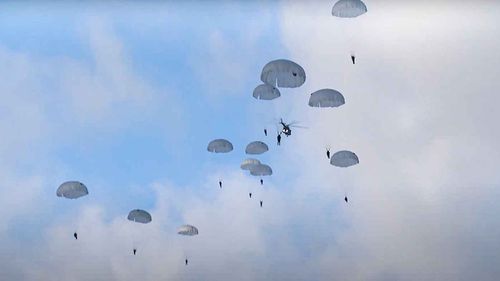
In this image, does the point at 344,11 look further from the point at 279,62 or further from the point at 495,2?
the point at 495,2

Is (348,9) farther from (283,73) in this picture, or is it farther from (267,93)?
(267,93)

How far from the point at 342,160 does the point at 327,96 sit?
17.2 feet

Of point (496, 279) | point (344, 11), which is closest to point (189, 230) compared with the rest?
point (344, 11)

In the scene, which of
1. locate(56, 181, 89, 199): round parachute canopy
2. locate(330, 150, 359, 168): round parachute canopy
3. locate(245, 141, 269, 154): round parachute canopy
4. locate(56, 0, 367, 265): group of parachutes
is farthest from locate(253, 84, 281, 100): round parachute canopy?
locate(56, 181, 89, 199): round parachute canopy

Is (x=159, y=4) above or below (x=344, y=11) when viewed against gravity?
below

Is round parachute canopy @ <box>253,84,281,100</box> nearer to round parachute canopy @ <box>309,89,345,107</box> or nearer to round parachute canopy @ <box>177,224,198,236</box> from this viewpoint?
round parachute canopy @ <box>309,89,345,107</box>

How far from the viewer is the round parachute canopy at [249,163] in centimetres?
3703

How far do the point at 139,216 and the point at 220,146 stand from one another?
7.86 m

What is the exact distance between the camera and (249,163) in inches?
1473

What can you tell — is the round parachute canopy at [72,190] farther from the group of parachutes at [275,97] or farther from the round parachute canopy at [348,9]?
the round parachute canopy at [348,9]

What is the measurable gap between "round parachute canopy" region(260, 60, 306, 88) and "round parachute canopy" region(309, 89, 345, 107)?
2.45 metres

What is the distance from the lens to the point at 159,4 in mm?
19609

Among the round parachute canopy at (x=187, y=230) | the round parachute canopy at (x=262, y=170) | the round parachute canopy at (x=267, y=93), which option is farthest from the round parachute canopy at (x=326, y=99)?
the round parachute canopy at (x=187, y=230)

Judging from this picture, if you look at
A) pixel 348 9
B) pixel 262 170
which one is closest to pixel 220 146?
pixel 262 170
